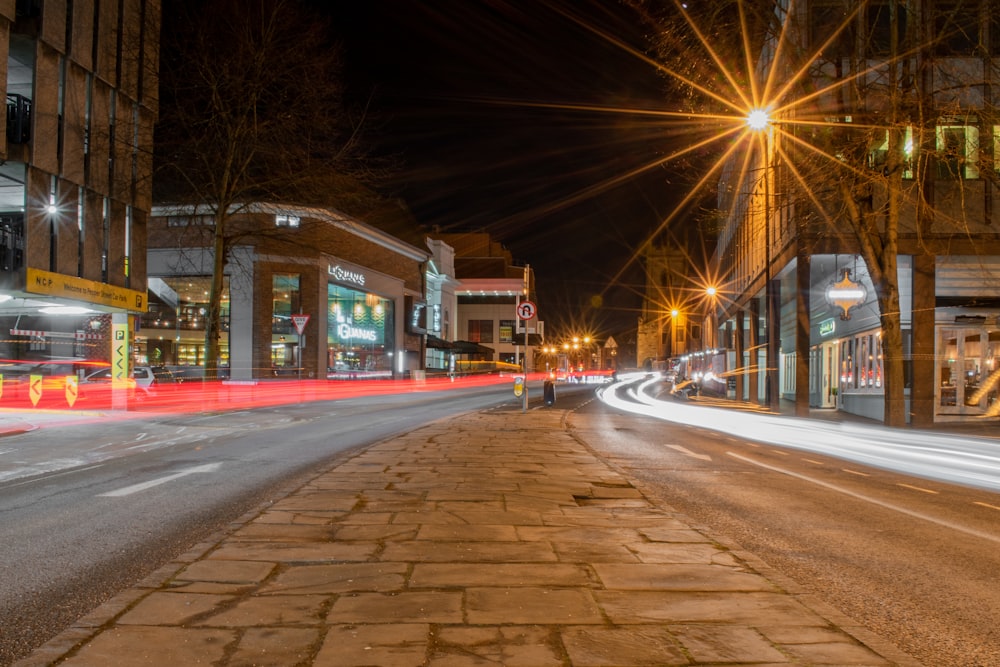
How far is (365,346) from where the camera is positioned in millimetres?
56969

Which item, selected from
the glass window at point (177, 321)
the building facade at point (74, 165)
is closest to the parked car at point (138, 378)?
the building facade at point (74, 165)

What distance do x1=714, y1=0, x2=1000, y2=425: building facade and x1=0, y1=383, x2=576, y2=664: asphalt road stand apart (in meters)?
13.3

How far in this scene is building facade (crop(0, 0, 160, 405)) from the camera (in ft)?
81.2

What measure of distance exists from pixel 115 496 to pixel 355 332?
151ft

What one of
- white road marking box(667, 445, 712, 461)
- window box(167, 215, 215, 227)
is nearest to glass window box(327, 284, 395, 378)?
window box(167, 215, 215, 227)

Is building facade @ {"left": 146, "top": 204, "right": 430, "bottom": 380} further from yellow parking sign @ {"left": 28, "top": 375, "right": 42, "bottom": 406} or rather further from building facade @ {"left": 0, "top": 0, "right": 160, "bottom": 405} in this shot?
yellow parking sign @ {"left": 28, "top": 375, "right": 42, "bottom": 406}

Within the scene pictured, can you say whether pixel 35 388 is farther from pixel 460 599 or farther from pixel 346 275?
pixel 346 275

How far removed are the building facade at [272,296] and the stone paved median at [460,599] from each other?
33.0 meters

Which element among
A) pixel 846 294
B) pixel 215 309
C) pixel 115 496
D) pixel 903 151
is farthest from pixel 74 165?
pixel 846 294

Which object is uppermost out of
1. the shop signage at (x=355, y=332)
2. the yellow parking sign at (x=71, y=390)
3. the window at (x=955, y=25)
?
the window at (x=955, y=25)

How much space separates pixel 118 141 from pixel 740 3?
21663 millimetres

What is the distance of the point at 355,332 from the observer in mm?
54906

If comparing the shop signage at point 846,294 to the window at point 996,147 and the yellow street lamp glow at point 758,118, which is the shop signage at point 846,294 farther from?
the yellow street lamp glow at point 758,118

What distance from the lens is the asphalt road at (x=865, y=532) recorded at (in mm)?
4809
